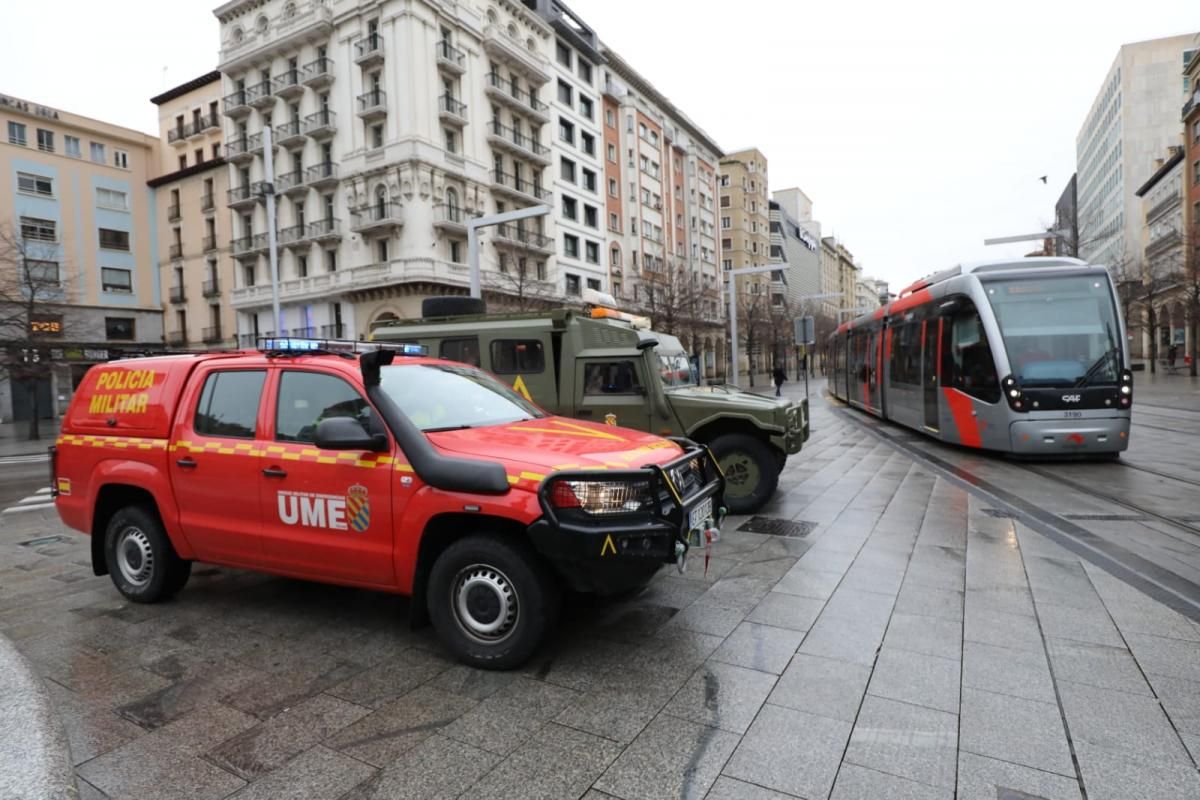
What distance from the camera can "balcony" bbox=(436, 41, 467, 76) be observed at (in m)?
33.1

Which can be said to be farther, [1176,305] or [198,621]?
[1176,305]

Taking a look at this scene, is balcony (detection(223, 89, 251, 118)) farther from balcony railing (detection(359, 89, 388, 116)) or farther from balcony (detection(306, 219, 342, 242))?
balcony railing (detection(359, 89, 388, 116))

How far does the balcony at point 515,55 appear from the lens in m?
36.6

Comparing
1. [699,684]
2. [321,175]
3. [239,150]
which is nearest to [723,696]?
[699,684]

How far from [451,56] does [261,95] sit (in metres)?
13.0

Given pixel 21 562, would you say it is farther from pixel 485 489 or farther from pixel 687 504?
pixel 687 504

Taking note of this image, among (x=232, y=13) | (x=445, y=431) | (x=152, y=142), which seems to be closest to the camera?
(x=445, y=431)

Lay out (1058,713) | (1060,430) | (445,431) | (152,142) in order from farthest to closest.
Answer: (152,142), (1060,430), (445,431), (1058,713)

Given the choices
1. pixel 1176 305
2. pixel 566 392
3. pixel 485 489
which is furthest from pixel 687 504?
pixel 1176 305

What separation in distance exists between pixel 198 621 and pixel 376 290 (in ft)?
102

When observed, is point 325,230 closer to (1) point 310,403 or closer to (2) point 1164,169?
(1) point 310,403

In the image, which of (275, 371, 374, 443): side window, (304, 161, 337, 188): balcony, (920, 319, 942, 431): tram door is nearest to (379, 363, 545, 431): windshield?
(275, 371, 374, 443): side window

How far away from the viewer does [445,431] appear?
3.85m

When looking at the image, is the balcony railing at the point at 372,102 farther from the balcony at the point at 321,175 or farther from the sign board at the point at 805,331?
→ the sign board at the point at 805,331
